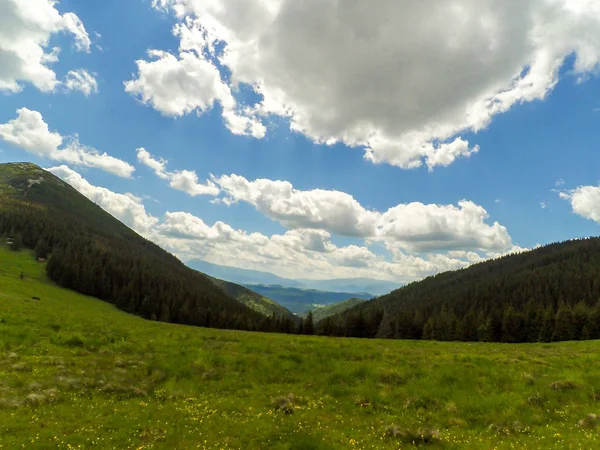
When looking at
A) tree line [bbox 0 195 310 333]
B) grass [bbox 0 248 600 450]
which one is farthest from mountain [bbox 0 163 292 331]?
grass [bbox 0 248 600 450]

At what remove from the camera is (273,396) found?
63.3ft

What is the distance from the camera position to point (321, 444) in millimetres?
13148

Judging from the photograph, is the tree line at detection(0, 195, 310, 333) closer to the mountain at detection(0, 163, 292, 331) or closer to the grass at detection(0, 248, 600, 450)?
the mountain at detection(0, 163, 292, 331)

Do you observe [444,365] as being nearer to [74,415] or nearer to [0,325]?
[74,415]

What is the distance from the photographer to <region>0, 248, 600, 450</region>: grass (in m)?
13.5

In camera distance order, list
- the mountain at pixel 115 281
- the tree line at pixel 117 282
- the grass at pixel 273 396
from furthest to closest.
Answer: the mountain at pixel 115 281 → the tree line at pixel 117 282 → the grass at pixel 273 396

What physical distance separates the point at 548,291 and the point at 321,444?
228111 mm

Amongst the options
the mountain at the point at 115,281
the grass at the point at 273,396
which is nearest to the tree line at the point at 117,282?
the mountain at the point at 115,281

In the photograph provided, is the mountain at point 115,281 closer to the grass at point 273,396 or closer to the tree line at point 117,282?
the tree line at point 117,282

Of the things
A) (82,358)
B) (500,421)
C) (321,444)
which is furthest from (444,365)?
(82,358)

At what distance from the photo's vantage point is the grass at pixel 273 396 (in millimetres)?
13523

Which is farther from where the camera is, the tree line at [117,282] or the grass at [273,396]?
the tree line at [117,282]

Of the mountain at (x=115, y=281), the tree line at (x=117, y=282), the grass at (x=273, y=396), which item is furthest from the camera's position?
the mountain at (x=115, y=281)

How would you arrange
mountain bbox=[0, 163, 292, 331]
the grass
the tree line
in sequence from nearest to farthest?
the grass
the tree line
mountain bbox=[0, 163, 292, 331]
